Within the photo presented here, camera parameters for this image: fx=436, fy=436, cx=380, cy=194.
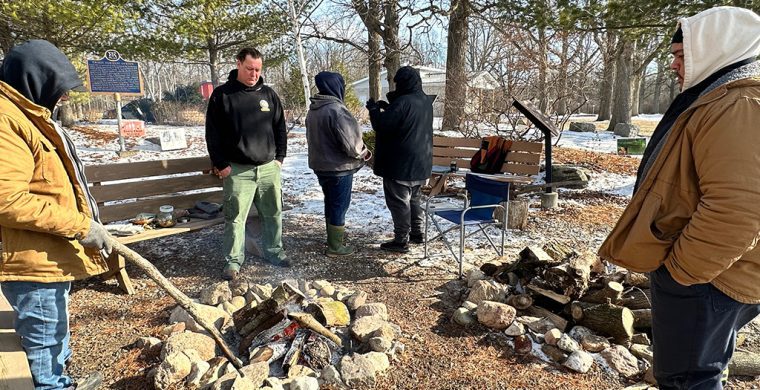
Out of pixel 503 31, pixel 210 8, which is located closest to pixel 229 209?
pixel 503 31

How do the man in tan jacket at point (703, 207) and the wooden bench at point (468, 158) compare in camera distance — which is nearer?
the man in tan jacket at point (703, 207)

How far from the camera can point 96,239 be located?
200cm

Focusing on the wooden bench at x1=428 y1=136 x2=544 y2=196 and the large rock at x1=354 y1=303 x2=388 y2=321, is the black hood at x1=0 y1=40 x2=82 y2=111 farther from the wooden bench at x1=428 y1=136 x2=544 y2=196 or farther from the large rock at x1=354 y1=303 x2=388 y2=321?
the wooden bench at x1=428 y1=136 x2=544 y2=196

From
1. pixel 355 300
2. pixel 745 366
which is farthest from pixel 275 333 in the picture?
pixel 745 366

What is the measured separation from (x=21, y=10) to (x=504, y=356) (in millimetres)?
12517

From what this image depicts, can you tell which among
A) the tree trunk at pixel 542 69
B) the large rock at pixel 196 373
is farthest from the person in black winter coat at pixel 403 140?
the tree trunk at pixel 542 69

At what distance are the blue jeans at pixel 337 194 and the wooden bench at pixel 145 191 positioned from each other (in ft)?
3.58

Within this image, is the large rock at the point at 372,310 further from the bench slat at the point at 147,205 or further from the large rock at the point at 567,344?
the bench slat at the point at 147,205

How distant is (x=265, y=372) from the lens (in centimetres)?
245

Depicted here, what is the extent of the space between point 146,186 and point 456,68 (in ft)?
29.6

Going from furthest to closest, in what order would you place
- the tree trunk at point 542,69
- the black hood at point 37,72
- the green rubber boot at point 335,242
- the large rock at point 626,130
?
the large rock at point 626,130, the tree trunk at point 542,69, the green rubber boot at point 335,242, the black hood at point 37,72

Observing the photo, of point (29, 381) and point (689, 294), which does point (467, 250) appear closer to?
point (689, 294)

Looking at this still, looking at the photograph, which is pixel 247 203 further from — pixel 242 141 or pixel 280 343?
pixel 280 343

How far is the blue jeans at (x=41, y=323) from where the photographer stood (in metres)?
1.93
